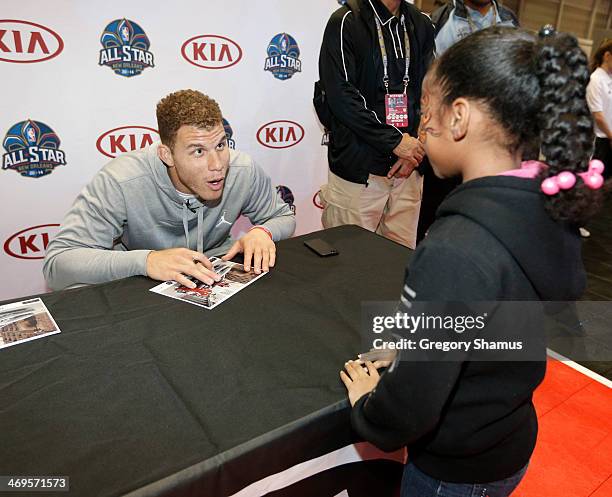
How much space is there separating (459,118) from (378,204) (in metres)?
1.75

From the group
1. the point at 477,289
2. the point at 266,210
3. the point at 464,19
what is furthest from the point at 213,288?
the point at 464,19

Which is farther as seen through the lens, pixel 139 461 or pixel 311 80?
pixel 311 80

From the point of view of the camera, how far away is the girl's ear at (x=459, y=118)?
734 mm

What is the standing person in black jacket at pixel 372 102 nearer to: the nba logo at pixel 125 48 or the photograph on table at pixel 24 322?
the nba logo at pixel 125 48

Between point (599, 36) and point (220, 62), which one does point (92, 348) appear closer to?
point (220, 62)

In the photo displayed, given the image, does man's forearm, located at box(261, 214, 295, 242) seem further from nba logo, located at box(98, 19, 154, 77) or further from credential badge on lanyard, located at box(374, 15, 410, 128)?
nba logo, located at box(98, 19, 154, 77)

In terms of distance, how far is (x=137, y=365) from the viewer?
101 centimetres

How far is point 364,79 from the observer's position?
2311mm

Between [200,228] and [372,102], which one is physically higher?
[372,102]

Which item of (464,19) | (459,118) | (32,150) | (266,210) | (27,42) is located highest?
(464,19)

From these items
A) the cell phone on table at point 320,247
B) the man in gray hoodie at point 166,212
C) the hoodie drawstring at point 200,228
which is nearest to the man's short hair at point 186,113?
the man in gray hoodie at point 166,212

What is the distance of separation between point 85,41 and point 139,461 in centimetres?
209

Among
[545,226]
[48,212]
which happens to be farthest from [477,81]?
[48,212]

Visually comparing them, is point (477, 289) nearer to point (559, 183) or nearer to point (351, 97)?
point (559, 183)
